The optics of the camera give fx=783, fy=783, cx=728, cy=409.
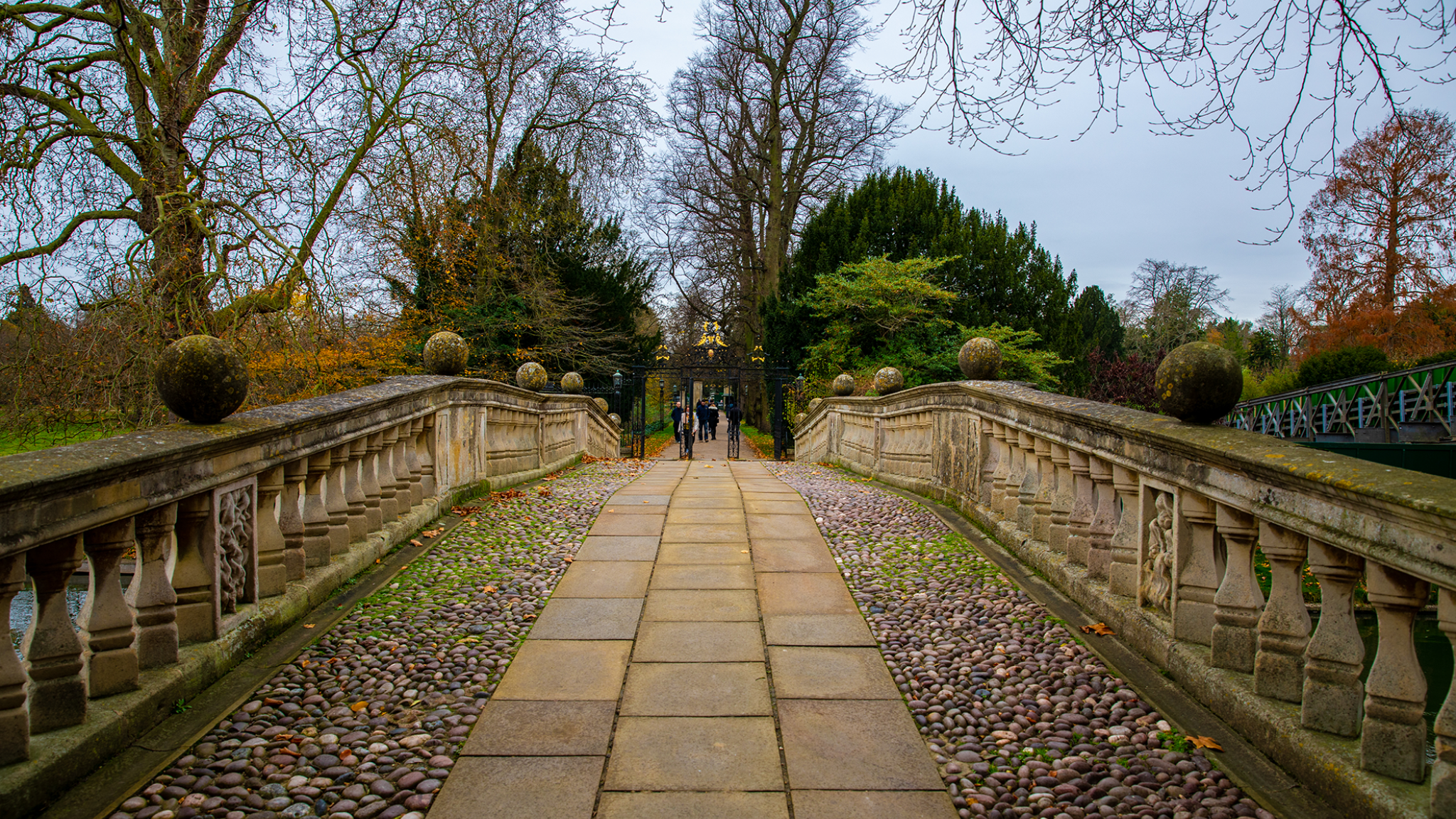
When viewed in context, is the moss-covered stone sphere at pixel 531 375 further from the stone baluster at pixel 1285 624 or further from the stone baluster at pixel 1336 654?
the stone baluster at pixel 1336 654

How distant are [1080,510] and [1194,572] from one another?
3.36 ft

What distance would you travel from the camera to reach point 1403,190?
15398 mm

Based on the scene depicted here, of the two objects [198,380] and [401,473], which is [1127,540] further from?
[401,473]

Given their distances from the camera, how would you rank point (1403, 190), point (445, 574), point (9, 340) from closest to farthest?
point (445, 574) < point (9, 340) < point (1403, 190)

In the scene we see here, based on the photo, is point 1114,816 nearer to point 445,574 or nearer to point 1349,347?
point 445,574

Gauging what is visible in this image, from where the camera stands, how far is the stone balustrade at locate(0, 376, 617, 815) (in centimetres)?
207

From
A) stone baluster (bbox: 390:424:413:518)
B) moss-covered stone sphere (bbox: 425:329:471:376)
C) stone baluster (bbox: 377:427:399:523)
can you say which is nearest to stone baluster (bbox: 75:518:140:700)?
stone baluster (bbox: 377:427:399:523)

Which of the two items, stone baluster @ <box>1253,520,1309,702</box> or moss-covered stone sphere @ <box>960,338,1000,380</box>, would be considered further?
moss-covered stone sphere @ <box>960,338,1000,380</box>

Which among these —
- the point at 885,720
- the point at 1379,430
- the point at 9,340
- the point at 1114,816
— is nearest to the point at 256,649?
the point at 885,720

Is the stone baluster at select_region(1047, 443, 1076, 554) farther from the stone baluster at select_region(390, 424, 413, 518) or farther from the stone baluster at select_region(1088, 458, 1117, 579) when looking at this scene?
the stone baluster at select_region(390, 424, 413, 518)

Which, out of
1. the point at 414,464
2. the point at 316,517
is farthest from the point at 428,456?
the point at 316,517

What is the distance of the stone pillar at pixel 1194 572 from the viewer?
287cm

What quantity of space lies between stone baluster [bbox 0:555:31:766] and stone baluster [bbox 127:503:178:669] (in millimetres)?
580

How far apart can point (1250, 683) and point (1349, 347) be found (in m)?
20.7
